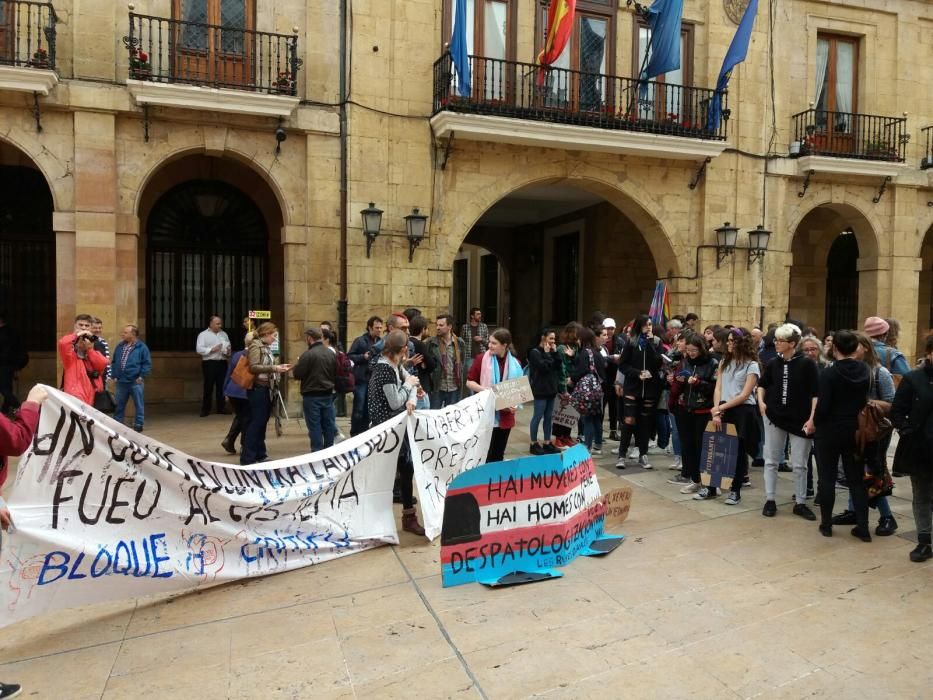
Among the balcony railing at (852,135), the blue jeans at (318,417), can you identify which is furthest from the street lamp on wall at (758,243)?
the blue jeans at (318,417)

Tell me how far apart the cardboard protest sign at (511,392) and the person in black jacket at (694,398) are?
166 centimetres

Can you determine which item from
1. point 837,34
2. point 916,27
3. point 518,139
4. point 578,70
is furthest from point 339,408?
point 916,27

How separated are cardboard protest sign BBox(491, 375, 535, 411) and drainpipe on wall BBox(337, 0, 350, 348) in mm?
5522

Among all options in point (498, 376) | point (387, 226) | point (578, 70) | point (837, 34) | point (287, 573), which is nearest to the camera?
point (287, 573)

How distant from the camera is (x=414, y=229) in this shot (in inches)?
480

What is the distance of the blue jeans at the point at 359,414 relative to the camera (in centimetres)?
873

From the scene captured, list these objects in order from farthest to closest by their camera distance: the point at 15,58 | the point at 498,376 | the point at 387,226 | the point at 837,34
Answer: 1. the point at 837,34
2. the point at 387,226
3. the point at 15,58
4. the point at 498,376

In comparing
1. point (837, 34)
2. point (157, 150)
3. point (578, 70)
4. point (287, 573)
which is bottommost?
point (287, 573)

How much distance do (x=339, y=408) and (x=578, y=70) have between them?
7840mm

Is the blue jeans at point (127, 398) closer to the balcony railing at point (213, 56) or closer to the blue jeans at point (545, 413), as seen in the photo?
the balcony railing at point (213, 56)

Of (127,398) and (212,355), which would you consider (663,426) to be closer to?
(127,398)

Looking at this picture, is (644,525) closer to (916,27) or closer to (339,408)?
(339,408)

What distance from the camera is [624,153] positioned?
13547mm

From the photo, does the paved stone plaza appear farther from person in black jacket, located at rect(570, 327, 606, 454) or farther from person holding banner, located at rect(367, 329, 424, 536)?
person in black jacket, located at rect(570, 327, 606, 454)
